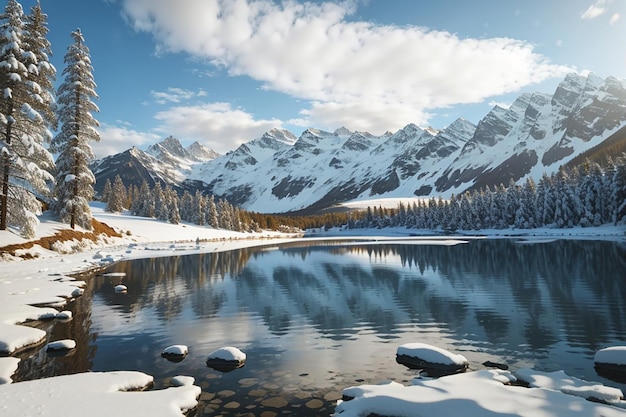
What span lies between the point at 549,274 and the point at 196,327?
28734 millimetres

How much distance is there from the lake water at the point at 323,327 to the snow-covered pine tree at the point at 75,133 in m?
20.9

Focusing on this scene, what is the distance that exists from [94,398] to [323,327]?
10078 millimetres

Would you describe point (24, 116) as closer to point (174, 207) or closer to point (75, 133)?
point (75, 133)

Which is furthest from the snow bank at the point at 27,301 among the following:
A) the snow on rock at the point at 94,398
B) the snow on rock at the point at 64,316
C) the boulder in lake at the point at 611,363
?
the boulder in lake at the point at 611,363

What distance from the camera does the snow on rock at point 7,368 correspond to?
10.2 metres

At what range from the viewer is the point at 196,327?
56.6 feet

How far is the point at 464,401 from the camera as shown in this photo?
27.8ft

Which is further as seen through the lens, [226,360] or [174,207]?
[174,207]

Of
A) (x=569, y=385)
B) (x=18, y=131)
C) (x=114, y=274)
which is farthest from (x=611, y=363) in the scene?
(x=18, y=131)

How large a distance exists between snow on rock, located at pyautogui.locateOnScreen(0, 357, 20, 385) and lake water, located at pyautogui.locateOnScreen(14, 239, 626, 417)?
0.38 meters

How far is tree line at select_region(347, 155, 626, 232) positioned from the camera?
8388 centimetres

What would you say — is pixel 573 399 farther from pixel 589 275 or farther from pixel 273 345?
pixel 589 275

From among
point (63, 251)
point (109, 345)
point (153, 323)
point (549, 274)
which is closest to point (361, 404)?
point (109, 345)

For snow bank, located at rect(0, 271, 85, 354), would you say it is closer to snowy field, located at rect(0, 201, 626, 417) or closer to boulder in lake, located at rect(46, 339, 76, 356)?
snowy field, located at rect(0, 201, 626, 417)
